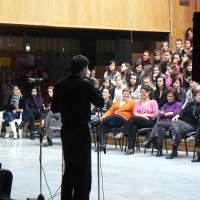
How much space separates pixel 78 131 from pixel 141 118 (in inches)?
292

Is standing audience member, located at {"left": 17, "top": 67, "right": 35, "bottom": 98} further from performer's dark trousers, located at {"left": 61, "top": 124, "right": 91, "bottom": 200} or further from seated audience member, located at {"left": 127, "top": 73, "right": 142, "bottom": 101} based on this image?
performer's dark trousers, located at {"left": 61, "top": 124, "right": 91, "bottom": 200}

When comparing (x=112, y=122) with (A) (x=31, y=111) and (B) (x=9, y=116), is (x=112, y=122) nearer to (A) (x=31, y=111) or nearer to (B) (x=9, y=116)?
(A) (x=31, y=111)

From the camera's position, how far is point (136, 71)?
63.8 ft

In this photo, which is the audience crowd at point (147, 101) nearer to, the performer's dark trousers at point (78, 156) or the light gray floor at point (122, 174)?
the light gray floor at point (122, 174)

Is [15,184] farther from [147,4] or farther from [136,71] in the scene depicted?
[147,4]

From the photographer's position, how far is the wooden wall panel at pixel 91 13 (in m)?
19.7

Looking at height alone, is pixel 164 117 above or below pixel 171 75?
below

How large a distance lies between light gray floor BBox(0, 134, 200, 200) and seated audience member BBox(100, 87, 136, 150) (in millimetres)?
606

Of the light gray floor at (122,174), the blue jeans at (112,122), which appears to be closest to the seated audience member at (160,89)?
the blue jeans at (112,122)

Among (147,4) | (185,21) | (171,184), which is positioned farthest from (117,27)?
(171,184)

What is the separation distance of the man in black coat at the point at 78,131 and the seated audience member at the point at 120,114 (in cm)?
778

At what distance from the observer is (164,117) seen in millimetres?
15633

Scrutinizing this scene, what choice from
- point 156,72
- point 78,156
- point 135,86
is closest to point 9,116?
point 135,86

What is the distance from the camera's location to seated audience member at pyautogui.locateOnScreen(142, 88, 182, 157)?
15.0 metres
